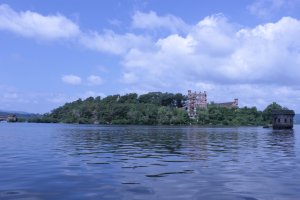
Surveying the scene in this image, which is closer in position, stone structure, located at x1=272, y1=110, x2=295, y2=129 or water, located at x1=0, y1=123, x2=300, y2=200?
water, located at x1=0, y1=123, x2=300, y2=200

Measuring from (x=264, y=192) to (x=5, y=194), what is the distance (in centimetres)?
1333

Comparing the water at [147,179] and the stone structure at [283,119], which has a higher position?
the stone structure at [283,119]

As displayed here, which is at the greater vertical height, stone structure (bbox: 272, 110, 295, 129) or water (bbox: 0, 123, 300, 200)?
stone structure (bbox: 272, 110, 295, 129)

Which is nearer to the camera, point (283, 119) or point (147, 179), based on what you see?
point (147, 179)

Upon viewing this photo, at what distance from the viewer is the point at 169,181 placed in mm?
24812

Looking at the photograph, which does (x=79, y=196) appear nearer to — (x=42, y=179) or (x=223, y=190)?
(x=42, y=179)

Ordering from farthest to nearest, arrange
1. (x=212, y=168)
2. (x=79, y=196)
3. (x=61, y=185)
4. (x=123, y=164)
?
(x=123, y=164)
(x=212, y=168)
(x=61, y=185)
(x=79, y=196)

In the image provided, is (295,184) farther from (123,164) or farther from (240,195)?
(123,164)

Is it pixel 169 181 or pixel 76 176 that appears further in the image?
pixel 76 176

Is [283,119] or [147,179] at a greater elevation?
[283,119]

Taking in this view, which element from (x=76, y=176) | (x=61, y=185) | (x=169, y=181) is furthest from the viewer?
(x=76, y=176)

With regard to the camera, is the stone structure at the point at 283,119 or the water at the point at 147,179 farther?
the stone structure at the point at 283,119

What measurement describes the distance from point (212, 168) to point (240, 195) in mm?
10950

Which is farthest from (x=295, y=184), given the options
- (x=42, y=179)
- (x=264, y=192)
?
(x=42, y=179)
